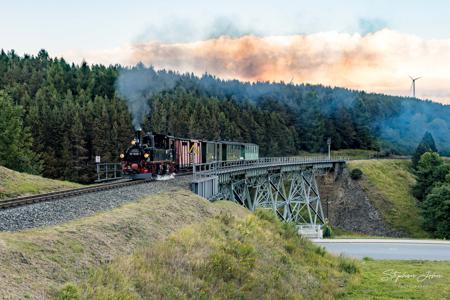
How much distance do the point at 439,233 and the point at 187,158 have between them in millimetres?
28002

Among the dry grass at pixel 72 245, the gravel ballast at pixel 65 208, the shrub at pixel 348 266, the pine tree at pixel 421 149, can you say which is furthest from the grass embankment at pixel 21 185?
the pine tree at pixel 421 149

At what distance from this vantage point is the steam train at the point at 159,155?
3588cm

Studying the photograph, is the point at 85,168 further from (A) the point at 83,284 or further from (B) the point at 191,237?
(A) the point at 83,284

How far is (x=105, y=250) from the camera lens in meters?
13.7

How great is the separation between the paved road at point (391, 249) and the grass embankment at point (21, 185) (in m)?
16.5

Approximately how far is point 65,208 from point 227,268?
23.2ft

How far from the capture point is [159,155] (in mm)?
37844

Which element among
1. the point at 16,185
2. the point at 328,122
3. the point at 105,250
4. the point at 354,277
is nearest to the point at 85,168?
the point at 16,185

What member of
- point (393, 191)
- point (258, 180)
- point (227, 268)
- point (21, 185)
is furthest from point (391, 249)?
point (393, 191)

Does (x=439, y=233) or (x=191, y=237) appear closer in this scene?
(x=191, y=237)

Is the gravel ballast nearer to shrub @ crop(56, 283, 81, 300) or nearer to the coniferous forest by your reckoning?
shrub @ crop(56, 283, 81, 300)

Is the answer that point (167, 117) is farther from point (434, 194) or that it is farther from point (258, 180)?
point (434, 194)

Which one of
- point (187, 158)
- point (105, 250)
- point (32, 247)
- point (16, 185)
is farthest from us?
point (187, 158)

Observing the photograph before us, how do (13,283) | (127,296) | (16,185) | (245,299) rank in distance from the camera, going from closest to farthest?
(13,283) → (127,296) → (245,299) → (16,185)
